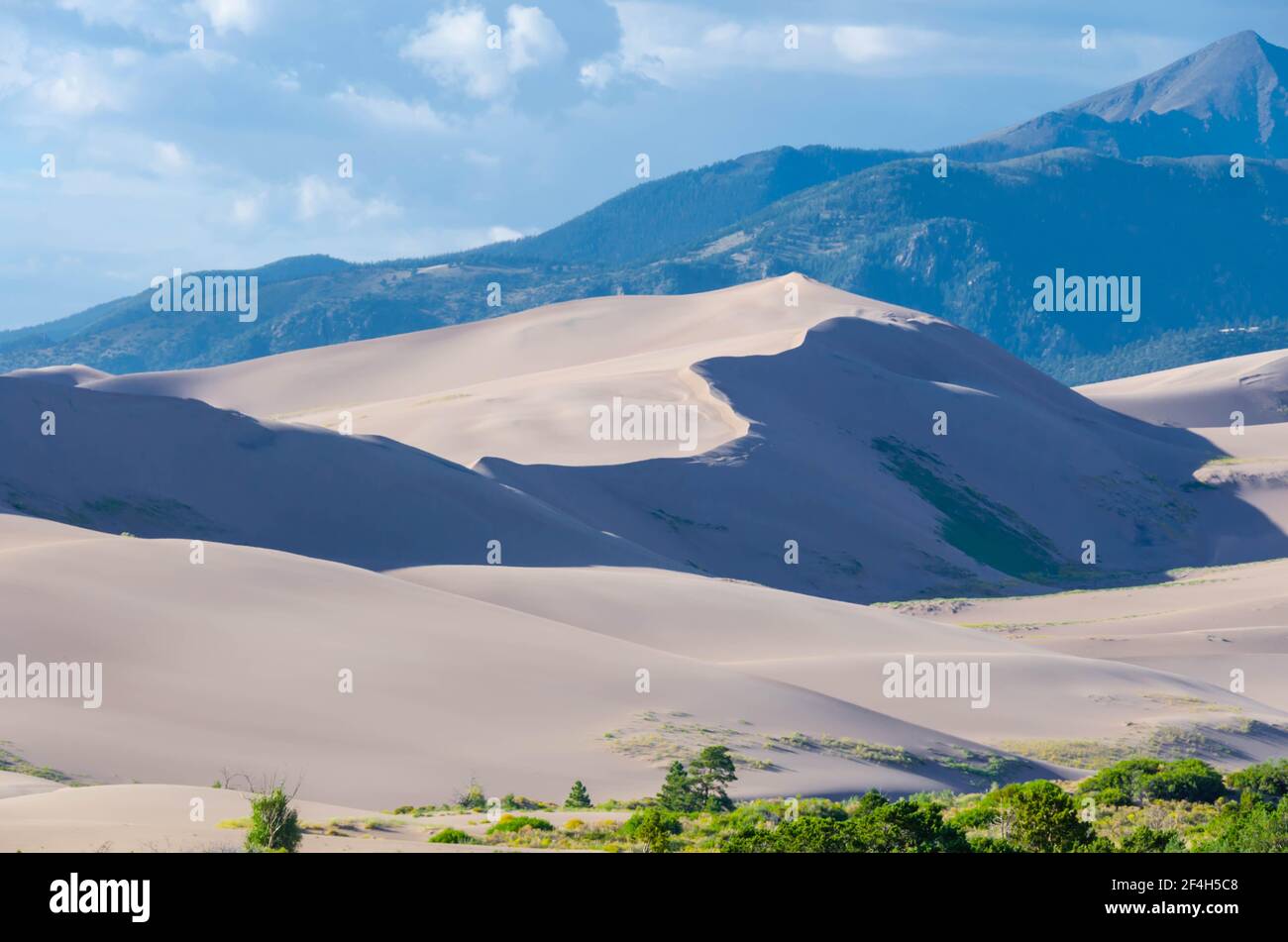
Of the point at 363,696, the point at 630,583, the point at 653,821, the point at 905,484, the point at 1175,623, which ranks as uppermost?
the point at 905,484

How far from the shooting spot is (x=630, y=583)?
46.5m

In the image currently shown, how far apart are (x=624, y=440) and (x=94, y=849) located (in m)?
66.7

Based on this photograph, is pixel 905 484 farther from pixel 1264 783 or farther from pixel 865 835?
pixel 865 835

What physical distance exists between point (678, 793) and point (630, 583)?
2313cm

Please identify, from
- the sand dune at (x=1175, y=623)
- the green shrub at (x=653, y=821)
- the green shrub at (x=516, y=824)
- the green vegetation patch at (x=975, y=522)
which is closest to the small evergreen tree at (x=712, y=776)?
the green shrub at (x=653, y=821)

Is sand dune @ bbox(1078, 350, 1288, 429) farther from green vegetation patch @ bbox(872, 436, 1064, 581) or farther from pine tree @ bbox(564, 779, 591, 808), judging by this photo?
pine tree @ bbox(564, 779, 591, 808)

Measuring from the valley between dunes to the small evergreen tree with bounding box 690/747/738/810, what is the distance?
0.58m

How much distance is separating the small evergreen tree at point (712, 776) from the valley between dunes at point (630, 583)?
1.92 feet

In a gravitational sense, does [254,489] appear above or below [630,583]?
above

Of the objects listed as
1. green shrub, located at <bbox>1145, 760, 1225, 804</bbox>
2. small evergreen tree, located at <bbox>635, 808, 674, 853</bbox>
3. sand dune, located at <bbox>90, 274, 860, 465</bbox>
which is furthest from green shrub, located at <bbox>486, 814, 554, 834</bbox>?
sand dune, located at <bbox>90, 274, 860, 465</bbox>

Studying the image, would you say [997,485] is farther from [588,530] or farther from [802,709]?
[802,709]

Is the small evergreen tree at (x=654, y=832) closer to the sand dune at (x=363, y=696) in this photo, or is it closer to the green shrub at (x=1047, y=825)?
the green shrub at (x=1047, y=825)

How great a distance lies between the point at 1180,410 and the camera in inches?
5901

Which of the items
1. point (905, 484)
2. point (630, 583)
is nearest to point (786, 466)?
point (905, 484)
